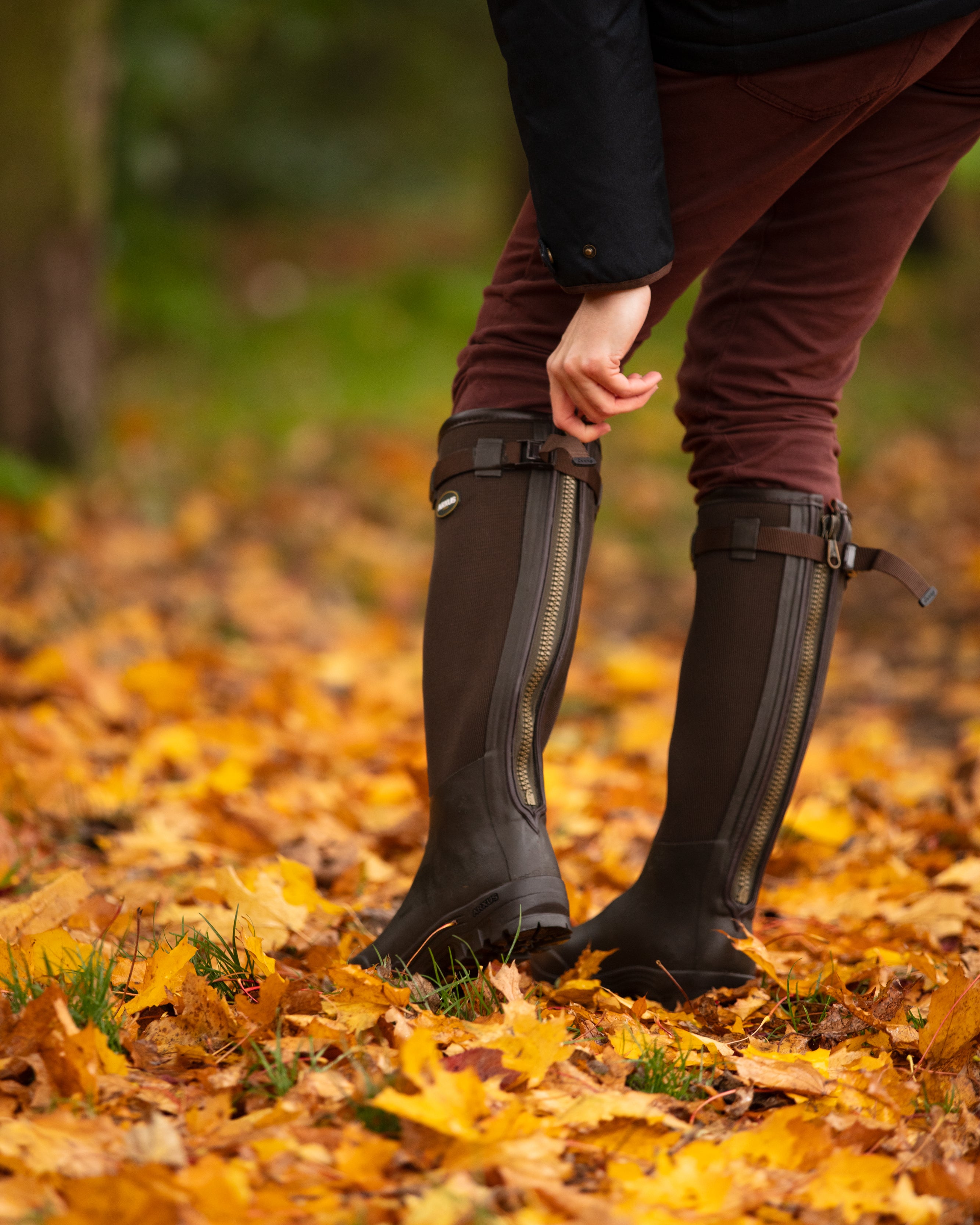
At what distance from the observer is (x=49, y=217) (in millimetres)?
5020

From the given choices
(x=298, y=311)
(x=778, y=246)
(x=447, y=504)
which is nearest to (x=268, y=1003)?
(x=447, y=504)

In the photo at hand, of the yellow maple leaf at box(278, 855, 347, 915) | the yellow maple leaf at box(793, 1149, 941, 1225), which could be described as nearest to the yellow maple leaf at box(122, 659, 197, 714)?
the yellow maple leaf at box(278, 855, 347, 915)

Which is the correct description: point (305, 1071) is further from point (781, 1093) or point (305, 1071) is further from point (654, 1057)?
point (781, 1093)

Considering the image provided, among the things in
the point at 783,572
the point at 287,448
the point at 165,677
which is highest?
the point at 287,448

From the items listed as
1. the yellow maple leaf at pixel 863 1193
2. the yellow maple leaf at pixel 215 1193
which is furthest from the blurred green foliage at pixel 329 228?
the yellow maple leaf at pixel 215 1193

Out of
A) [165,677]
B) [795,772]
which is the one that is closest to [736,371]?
[795,772]

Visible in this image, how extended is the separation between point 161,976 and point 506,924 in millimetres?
399

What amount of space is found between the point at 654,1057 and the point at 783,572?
641mm

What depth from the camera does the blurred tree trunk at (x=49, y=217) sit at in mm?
4957

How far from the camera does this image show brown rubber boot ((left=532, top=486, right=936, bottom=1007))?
4.98 feet

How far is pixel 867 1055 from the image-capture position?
1303 mm

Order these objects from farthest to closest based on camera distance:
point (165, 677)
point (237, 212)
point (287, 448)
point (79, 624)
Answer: point (237, 212) < point (287, 448) < point (79, 624) < point (165, 677)

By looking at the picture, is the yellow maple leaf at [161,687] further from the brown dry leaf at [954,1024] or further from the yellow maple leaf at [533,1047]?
the brown dry leaf at [954,1024]

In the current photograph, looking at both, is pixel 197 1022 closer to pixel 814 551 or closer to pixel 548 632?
pixel 548 632
